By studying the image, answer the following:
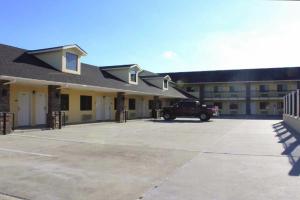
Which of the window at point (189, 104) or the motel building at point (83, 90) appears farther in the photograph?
the window at point (189, 104)

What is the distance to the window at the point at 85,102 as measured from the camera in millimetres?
24756

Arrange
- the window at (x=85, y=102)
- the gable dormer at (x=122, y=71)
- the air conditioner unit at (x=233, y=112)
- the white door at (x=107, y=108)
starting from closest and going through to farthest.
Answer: the window at (x=85, y=102), the white door at (x=107, y=108), the gable dormer at (x=122, y=71), the air conditioner unit at (x=233, y=112)

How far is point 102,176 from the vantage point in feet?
23.2

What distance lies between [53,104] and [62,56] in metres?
4.10

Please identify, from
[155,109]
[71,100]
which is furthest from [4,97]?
[155,109]

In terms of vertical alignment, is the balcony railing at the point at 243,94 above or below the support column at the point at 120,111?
above

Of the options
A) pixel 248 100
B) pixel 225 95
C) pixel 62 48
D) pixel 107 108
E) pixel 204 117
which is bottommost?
pixel 204 117

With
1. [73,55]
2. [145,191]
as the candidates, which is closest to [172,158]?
[145,191]

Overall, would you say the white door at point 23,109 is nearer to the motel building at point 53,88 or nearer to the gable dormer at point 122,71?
the motel building at point 53,88

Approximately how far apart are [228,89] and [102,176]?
45874 millimetres

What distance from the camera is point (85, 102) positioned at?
25.2m

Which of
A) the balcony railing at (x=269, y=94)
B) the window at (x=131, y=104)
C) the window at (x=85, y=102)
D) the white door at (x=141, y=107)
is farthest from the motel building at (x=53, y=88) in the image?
the balcony railing at (x=269, y=94)

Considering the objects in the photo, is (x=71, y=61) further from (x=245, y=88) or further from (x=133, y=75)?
(x=245, y=88)

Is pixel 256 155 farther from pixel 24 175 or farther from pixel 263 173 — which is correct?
pixel 24 175
